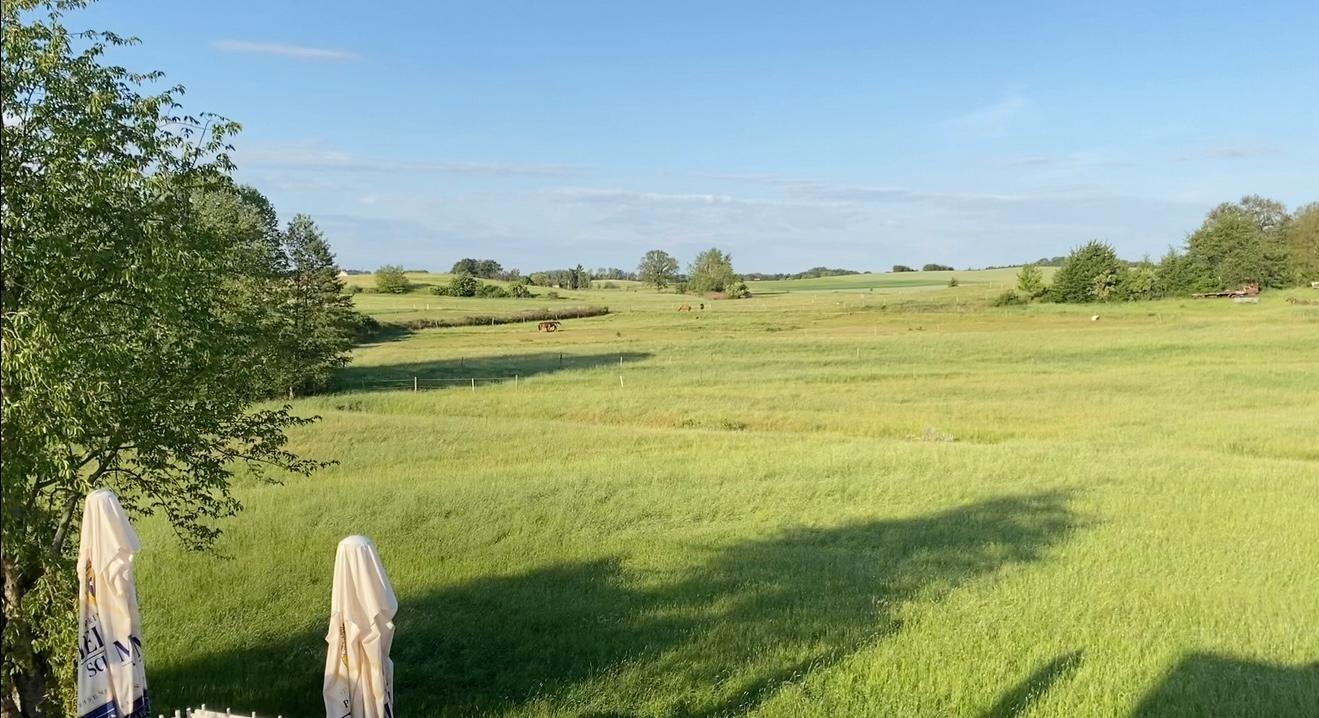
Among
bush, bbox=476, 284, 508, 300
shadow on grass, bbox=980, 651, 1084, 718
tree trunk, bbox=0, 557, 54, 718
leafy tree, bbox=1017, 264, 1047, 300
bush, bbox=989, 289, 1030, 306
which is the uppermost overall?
bush, bbox=476, 284, 508, 300

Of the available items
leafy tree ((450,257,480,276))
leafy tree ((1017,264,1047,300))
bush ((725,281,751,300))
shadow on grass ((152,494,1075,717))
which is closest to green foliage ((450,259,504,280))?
leafy tree ((450,257,480,276))

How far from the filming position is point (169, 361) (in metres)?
10.2

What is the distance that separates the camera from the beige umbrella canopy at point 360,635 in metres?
6.32

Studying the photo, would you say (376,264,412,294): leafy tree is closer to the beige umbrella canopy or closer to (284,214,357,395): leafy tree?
(284,214,357,395): leafy tree

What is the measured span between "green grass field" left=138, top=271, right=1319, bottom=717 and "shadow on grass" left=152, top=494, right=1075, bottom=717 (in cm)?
5

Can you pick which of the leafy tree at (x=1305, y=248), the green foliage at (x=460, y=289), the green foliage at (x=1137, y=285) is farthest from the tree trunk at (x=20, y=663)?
the leafy tree at (x=1305, y=248)

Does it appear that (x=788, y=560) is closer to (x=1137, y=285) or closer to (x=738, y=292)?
(x=1137, y=285)

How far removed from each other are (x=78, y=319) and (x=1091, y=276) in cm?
10945

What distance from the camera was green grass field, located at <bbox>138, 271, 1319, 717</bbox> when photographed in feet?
35.3

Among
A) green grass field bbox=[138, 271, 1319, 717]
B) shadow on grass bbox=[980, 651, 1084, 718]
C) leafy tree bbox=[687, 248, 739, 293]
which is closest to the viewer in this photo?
shadow on grass bbox=[980, 651, 1084, 718]

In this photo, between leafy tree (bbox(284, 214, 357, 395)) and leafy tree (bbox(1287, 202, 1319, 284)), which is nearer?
leafy tree (bbox(284, 214, 357, 395))

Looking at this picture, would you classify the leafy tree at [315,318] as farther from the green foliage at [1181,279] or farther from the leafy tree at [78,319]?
the green foliage at [1181,279]

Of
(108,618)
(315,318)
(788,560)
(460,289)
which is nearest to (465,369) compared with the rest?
(315,318)

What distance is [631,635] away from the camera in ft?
40.5
